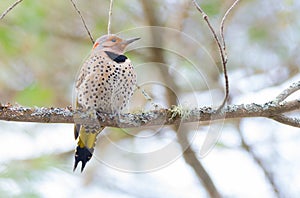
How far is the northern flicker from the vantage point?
180 centimetres

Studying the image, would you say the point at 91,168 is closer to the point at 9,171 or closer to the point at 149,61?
the point at 149,61

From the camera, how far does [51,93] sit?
252 cm

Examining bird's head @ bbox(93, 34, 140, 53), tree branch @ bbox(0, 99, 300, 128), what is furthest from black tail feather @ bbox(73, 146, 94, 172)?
bird's head @ bbox(93, 34, 140, 53)

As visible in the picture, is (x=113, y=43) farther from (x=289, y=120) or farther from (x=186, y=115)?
(x=289, y=120)

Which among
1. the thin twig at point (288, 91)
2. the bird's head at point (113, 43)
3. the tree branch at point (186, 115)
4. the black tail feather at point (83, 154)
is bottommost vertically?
the black tail feather at point (83, 154)

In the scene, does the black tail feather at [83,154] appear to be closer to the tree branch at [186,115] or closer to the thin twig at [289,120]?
the tree branch at [186,115]

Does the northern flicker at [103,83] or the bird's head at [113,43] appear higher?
the bird's head at [113,43]

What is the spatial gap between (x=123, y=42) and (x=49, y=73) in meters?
0.91

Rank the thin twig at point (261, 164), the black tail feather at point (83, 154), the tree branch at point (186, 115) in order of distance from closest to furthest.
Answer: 1. the tree branch at point (186, 115)
2. the black tail feather at point (83, 154)
3. the thin twig at point (261, 164)

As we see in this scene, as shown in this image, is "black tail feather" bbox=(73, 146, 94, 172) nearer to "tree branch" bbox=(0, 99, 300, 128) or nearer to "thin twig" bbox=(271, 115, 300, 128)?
"tree branch" bbox=(0, 99, 300, 128)

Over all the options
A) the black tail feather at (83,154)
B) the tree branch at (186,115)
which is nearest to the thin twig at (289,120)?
the tree branch at (186,115)

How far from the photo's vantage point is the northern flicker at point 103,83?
5.90ft

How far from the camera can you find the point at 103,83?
189 cm

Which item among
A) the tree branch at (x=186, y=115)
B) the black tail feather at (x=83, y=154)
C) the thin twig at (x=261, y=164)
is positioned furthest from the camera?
the thin twig at (x=261, y=164)
